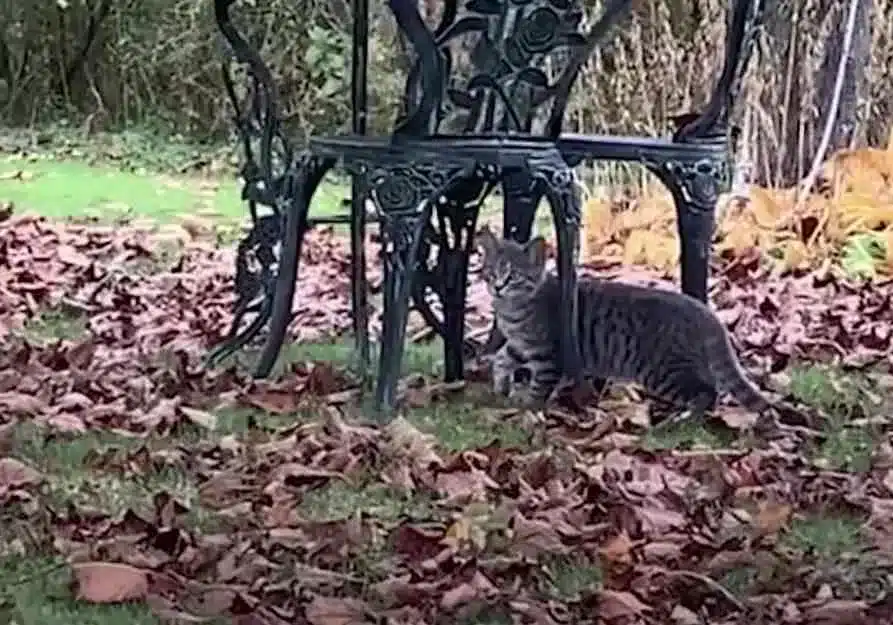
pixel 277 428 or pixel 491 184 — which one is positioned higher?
pixel 491 184

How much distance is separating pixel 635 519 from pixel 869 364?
5.95ft

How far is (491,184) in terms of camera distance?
4.25 metres

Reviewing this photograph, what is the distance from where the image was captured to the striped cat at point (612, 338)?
4.12 m

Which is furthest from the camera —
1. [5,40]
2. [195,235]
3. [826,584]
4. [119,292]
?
[5,40]

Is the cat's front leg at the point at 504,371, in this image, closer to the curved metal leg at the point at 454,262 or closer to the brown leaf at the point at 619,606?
the curved metal leg at the point at 454,262

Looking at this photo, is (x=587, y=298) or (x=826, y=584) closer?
(x=826, y=584)

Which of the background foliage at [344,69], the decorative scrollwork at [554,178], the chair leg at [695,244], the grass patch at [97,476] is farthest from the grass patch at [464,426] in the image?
the background foliage at [344,69]

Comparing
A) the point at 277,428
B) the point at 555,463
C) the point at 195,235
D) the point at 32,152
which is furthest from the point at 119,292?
the point at 32,152

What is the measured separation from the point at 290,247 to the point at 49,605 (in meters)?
1.72

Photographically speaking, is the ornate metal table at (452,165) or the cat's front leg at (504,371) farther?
the cat's front leg at (504,371)

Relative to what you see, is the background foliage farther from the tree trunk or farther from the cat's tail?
the cat's tail

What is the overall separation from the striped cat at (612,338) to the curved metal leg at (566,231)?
0.04 metres

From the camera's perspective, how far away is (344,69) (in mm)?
10578

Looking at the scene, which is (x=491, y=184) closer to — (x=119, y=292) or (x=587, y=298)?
(x=587, y=298)
